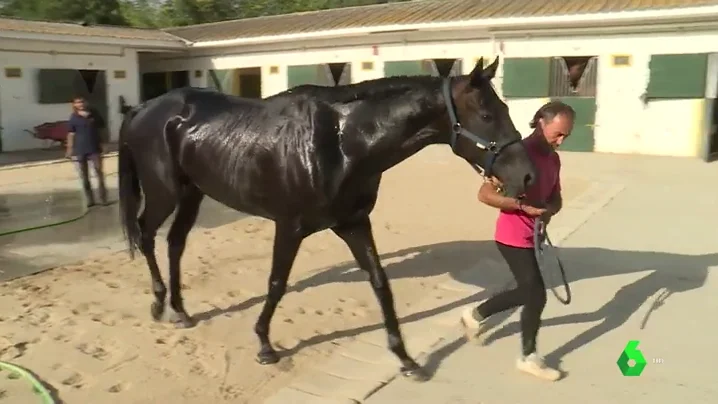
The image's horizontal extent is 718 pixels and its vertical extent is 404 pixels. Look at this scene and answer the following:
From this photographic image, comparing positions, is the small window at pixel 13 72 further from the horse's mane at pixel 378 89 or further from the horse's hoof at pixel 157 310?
the horse's mane at pixel 378 89

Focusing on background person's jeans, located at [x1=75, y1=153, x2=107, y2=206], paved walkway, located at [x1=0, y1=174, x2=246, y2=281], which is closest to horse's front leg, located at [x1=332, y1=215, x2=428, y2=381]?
paved walkway, located at [x1=0, y1=174, x2=246, y2=281]

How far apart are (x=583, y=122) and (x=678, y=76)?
2.05m

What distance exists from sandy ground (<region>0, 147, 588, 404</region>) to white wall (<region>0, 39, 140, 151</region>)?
33.1 ft

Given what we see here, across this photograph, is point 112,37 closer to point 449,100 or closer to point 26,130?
point 26,130

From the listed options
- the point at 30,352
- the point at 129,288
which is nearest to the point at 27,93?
the point at 129,288

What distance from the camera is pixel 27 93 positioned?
14.3m

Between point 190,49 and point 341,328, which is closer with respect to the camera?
point 341,328

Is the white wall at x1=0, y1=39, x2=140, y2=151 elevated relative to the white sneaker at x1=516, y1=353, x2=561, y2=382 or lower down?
elevated

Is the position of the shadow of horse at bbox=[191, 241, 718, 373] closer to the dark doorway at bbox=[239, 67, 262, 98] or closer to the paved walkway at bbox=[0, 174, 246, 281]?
the paved walkway at bbox=[0, 174, 246, 281]

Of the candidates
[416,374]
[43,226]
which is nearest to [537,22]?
[43,226]

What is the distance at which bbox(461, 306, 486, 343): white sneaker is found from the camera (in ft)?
11.7

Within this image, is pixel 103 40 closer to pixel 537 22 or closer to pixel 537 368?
pixel 537 22

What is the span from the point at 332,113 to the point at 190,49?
16204 mm

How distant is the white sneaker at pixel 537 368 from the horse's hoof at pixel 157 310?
239cm
